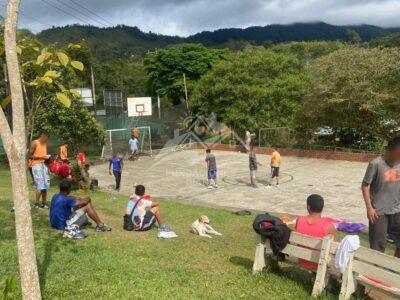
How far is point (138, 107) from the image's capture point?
3053cm

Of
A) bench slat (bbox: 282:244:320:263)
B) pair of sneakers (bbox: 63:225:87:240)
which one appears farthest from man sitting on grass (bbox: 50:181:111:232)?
bench slat (bbox: 282:244:320:263)

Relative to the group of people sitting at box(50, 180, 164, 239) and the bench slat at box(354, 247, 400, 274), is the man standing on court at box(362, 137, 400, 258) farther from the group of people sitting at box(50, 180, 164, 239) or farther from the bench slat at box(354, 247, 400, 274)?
the group of people sitting at box(50, 180, 164, 239)

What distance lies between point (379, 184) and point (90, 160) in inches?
838

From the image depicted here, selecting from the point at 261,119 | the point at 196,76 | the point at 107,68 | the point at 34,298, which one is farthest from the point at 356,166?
the point at 107,68

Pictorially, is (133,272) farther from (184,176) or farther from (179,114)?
(179,114)

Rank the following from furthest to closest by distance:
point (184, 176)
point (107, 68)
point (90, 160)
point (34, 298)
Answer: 1. point (107, 68)
2. point (90, 160)
3. point (184, 176)
4. point (34, 298)

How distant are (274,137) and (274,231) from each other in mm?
21303

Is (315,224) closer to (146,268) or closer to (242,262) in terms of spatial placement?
(242,262)

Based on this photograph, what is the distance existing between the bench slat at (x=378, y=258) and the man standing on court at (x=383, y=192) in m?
1.18

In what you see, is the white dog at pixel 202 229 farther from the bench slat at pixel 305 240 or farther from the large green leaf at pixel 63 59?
the large green leaf at pixel 63 59

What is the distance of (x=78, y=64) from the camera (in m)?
5.20

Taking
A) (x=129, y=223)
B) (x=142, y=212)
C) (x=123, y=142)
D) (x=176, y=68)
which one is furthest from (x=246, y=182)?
(x=176, y=68)

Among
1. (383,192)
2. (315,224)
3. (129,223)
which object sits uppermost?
(383,192)

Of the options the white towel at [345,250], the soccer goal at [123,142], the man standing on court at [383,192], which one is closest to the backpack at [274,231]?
the white towel at [345,250]
